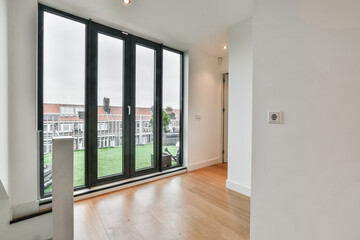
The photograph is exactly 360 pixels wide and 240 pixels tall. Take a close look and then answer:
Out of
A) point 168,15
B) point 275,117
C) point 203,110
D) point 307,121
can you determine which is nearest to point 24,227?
point 275,117

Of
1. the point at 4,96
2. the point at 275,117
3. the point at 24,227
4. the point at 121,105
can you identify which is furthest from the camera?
the point at 121,105

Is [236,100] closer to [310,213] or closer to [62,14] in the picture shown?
[310,213]

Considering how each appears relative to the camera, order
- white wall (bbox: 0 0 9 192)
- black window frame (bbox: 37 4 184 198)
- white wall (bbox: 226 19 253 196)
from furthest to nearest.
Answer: white wall (bbox: 226 19 253 196) < black window frame (bbox: 37 4 184 198) < white wall (bbox: 0 0 9 192)

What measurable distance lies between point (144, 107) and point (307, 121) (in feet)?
8.20

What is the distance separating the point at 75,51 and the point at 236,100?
102 inches

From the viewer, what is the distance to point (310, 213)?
43.3 inches

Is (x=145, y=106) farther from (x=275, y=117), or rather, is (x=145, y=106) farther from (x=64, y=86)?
(x=275, y=117)

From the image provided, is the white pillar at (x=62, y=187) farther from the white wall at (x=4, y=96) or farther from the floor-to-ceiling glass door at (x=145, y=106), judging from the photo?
the floor-to-ceiling glass door at (x=145, y=106)

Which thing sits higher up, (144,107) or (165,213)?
(144,107)

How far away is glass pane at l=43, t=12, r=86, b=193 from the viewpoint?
2088 millimetres

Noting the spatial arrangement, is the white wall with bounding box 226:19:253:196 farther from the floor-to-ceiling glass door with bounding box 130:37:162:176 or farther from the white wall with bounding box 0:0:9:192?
the white wall with bounding box 0:0:9:192

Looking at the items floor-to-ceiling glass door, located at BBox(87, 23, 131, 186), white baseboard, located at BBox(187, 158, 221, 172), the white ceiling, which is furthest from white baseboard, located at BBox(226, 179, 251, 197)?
the white ceiling

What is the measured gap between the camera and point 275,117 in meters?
1.25

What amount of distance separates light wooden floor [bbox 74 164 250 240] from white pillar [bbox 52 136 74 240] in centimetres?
82
